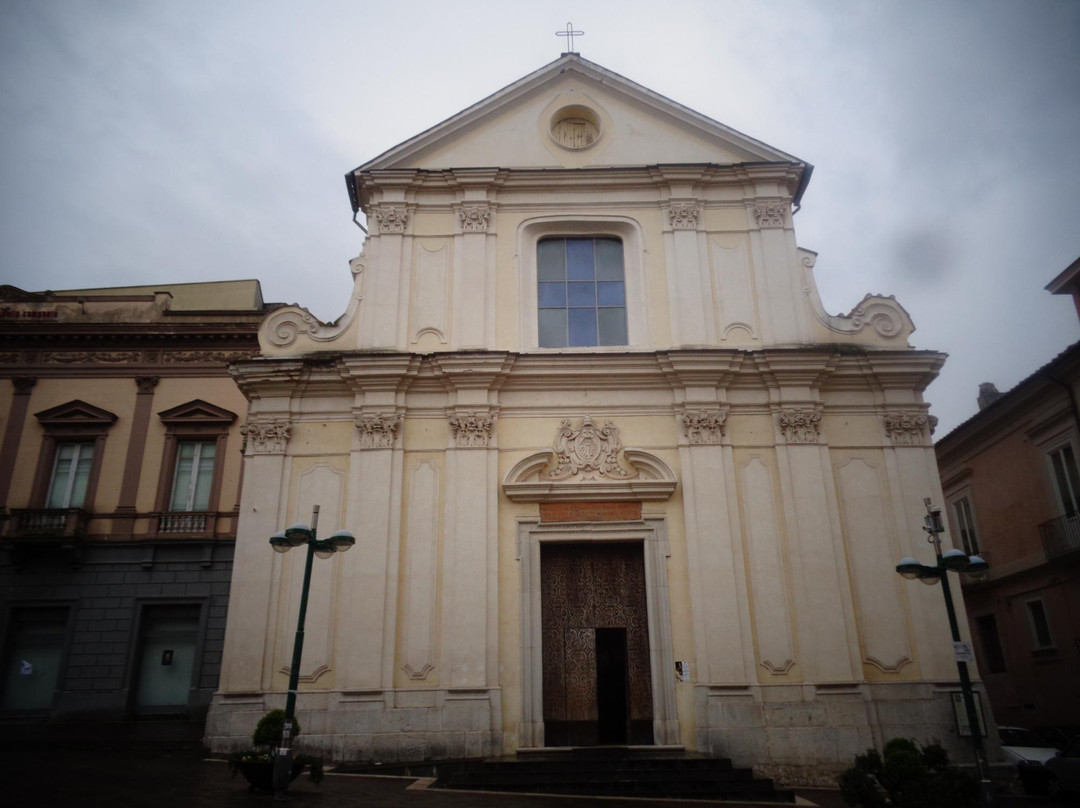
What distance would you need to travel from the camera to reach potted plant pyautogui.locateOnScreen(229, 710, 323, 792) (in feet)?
34.6

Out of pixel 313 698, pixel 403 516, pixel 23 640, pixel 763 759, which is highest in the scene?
pixel 403 516

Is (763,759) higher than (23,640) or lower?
lower

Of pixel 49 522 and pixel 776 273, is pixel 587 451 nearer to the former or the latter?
pixel 776 273

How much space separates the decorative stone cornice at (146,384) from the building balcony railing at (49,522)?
339 centimetres

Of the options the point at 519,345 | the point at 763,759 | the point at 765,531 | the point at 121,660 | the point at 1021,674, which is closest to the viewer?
the point at 763,759

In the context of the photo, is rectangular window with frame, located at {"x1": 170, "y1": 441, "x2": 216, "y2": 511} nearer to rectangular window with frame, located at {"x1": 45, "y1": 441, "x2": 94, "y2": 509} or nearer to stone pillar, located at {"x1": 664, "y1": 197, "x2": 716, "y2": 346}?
rectangular window with frame, located at {"x1": 45, "y1": 441, "x2": 94, "y2": 509}

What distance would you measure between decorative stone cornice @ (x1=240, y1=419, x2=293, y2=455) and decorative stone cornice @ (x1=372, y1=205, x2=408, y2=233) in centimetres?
468

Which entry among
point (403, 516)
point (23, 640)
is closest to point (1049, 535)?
point (403, 516)

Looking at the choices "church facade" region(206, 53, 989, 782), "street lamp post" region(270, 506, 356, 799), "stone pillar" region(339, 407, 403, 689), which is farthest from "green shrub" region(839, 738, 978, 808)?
"stone pillar" region(339, 407, 403, 689)

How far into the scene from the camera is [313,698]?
14.2m

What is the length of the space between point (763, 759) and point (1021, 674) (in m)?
12.8

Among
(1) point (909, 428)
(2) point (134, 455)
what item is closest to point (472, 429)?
(1) point (909, 428)

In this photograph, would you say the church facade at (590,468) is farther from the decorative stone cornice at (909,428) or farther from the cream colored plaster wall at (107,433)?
the cream colored plaster wall at (107,433)

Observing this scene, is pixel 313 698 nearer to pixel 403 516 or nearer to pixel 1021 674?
pixel 403 516
